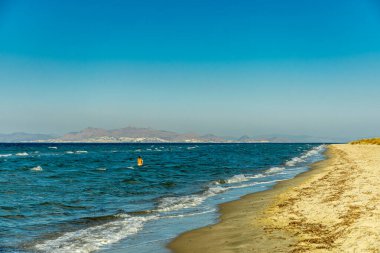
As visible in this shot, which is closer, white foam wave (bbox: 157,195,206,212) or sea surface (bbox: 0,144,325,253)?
sea surface (bbox: 0,144,325,253)

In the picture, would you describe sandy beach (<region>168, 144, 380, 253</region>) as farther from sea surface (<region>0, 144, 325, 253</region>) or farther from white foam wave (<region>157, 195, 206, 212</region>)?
white foam wave (<region>157, 195, 206, 212</region>)

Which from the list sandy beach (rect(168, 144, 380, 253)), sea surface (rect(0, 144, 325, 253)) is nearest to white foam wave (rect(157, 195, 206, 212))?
sea surface (rect(0, 144, 325, 253))

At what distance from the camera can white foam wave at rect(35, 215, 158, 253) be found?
428 inches

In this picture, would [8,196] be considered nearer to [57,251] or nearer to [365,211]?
[57,251]

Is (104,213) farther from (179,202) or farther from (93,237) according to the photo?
(93,237)

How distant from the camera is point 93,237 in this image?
477 inches

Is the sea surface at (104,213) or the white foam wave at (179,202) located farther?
the white foam wave at (179,202)

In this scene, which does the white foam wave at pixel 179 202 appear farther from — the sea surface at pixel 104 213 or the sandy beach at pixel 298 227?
the sandy beach at pixel 298 227

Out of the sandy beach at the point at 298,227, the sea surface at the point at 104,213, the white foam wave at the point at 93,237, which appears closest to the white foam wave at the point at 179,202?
the sea surface at the point at 104,213

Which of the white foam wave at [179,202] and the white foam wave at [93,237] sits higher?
the white foam wave at [93,237]

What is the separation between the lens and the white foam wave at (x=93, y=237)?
10.9 metres

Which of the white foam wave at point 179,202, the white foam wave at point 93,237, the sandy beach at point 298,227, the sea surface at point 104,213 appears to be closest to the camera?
the sandy beach at point 298,227

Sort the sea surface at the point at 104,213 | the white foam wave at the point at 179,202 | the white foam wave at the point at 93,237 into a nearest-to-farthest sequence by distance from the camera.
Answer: the white foam wave at the point at 93,237 < the sea surface at the point at 104,213 < the white foam wave at the point at 179,202

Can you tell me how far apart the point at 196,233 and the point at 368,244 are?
5381mm
